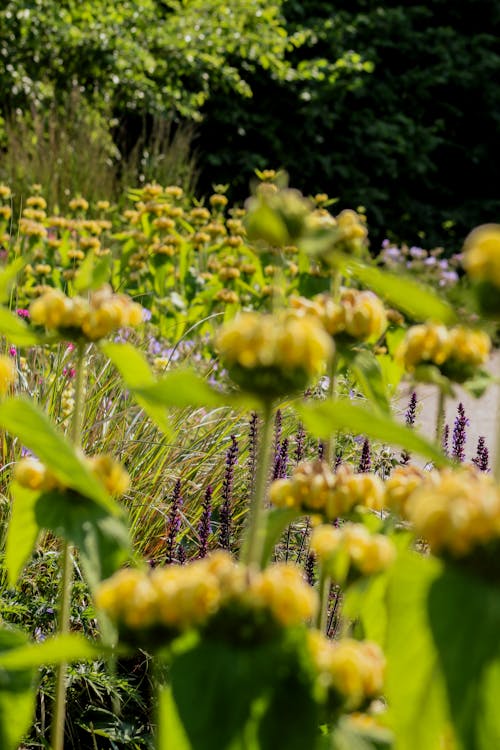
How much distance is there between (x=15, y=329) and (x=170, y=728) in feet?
1.00

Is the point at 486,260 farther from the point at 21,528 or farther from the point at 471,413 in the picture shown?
the point at 471,413

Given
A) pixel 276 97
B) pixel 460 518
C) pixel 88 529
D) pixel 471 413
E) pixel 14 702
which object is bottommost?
pixel 471 413

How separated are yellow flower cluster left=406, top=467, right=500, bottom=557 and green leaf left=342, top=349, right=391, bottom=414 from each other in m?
0.25

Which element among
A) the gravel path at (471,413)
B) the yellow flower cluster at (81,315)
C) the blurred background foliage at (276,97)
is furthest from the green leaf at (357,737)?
the blurred background foliage at (276,97)

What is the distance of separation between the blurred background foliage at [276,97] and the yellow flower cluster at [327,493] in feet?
18.1

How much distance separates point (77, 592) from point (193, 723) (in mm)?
1391

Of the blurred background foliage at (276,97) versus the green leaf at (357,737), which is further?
the blurred background foliage at (276,97)

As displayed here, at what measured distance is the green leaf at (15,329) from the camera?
0.69 meters

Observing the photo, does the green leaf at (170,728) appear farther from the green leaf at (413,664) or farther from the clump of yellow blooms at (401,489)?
the clump of yellow blooms at (401,489)

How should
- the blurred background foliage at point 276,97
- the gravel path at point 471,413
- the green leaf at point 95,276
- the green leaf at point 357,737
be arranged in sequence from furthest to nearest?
the blurred background foliage at point 276,97 < the gravel path at point 471,413 < the green leaf at point 95,276 < the green leaf at point 357,737

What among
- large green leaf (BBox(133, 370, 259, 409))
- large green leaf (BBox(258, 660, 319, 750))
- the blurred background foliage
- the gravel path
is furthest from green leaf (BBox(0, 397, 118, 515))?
the blurred background foliage

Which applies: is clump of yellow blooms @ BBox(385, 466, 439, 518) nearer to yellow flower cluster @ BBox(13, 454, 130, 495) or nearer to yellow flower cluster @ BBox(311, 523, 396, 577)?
yellow flower cluster @ BBox(311, 523, 396, 577)

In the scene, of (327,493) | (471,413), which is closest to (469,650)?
(327,493)

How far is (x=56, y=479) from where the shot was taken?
2.50 ft
